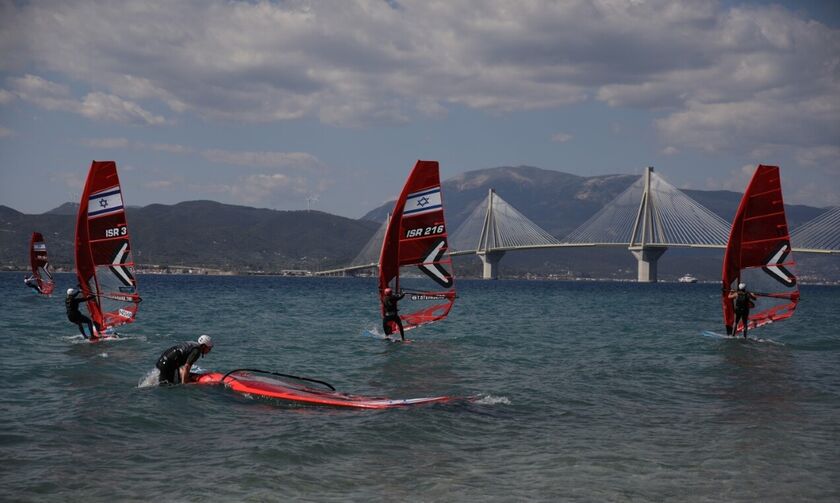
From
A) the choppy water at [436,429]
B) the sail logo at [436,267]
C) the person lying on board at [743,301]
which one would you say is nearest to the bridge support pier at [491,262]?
the person lying on board at [743,301]

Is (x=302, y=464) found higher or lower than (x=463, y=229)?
lower

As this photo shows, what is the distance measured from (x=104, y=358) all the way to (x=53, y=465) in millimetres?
8959

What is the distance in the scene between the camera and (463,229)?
156 m

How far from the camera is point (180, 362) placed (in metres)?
13.9

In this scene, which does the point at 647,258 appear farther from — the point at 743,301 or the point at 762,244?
the point at 743,301

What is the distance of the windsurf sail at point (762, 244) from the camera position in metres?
22.9

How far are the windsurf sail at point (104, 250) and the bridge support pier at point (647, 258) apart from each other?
4064 inches

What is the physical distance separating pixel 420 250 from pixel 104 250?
866 cm

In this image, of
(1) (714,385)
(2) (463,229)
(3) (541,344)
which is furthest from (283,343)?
(2) (463,229)

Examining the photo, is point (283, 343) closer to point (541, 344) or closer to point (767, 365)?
point (541, 344)

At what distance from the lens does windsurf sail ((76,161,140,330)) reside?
20.5m

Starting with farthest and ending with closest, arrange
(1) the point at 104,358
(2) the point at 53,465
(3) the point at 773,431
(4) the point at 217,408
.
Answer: (1) the point at 104,358, (4) the point at 217,408, (3) the point at 773,431, (2) the point at 53,465

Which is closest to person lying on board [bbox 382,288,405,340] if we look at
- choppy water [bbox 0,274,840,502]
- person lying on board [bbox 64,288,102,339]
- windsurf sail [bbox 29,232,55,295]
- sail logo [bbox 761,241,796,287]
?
choppy water [bbox 0,274,840,502]

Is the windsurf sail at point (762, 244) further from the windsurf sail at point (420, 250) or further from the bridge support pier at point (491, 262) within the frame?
the bridge support pier at point (491, 262)
